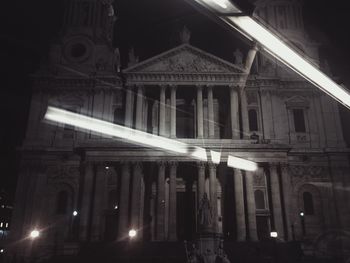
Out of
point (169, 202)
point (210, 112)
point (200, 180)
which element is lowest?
point (169, 202)

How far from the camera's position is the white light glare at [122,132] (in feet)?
95.6

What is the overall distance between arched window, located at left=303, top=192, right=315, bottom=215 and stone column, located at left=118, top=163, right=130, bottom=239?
16228mm

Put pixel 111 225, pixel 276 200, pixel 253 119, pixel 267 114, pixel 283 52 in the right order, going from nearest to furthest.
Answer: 1. pixel 283 52
2. pixel 276 200
3. pixel 111 225
4. pixel 267 114
5. pixel 253 119

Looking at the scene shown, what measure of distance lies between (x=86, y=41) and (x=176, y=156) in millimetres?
18089

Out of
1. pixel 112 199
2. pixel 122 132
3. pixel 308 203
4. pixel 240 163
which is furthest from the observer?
pixel 122 132

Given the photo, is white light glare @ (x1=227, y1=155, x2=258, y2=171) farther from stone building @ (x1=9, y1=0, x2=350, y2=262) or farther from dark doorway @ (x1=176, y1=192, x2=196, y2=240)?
dark doorway @ (x1=176, y1=192, x2=196, y2=240)

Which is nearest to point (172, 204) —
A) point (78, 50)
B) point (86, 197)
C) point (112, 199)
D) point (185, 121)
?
point (112, 199)

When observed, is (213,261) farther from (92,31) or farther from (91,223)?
(92,31)

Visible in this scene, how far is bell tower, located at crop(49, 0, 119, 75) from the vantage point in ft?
121

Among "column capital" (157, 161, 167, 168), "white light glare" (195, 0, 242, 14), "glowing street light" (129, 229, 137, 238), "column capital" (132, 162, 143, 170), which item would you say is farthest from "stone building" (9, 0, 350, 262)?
"white light glare" (195, 0, 242, 14)

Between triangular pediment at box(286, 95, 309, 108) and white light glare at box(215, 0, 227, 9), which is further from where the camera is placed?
triangular pediment at box(286, 95, 309, 108)

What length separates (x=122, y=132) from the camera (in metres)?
32.0

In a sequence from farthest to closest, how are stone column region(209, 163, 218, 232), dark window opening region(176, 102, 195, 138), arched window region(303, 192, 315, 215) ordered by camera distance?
dark window opening region(176, 102, 195, 138)
arched window region(303, 192, 315, 215)
stone column region(209, 163, 218, 232)

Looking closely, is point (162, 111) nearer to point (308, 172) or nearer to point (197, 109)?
point (197, 109)
